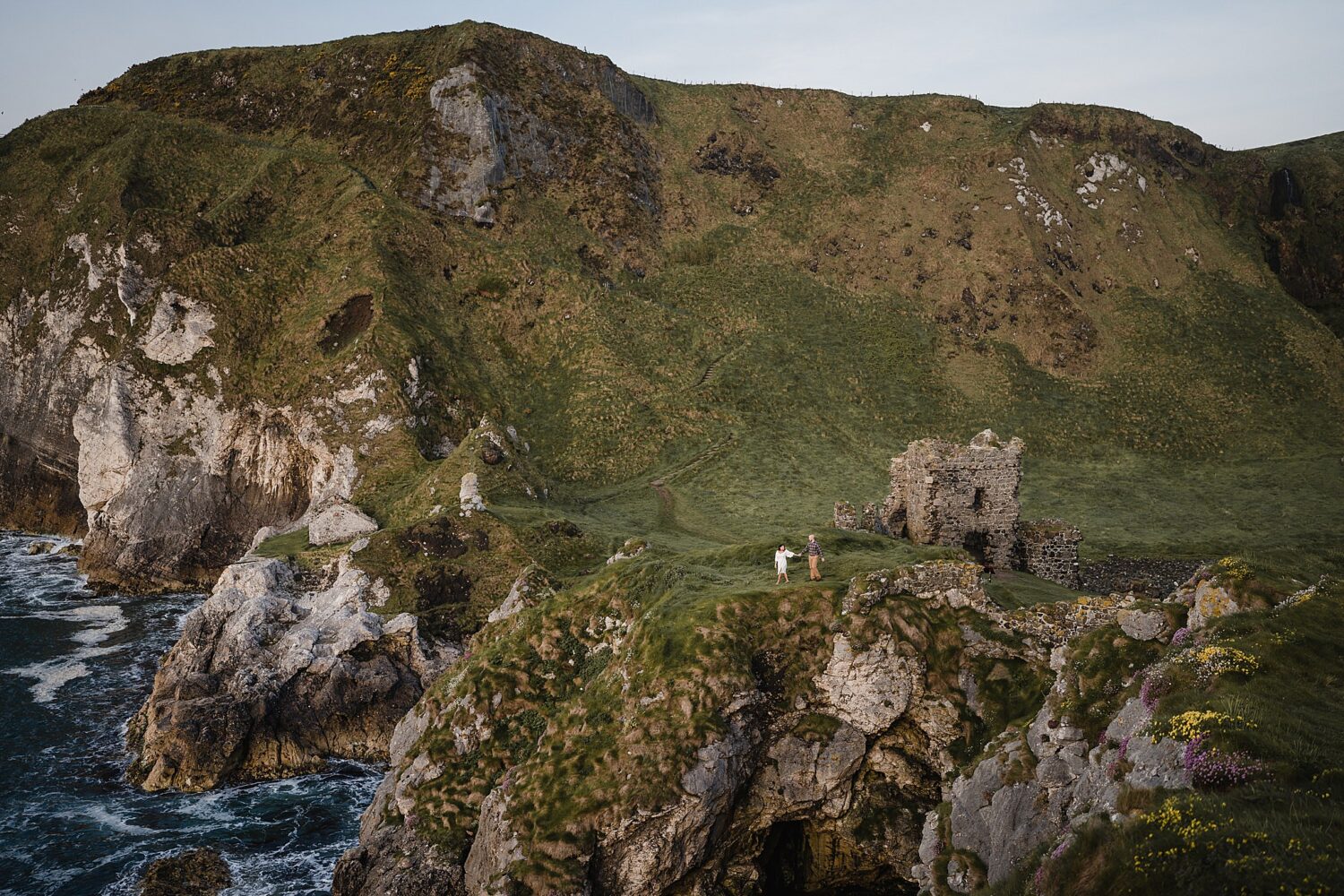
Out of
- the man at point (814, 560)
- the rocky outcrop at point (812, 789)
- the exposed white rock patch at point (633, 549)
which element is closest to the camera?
the rocky outcrop at point (812, 789)

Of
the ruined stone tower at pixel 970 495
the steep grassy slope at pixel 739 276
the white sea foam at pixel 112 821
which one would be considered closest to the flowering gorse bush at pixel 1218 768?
the ruined stone tower at pixel 970 495

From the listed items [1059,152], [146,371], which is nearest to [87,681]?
[146,371]

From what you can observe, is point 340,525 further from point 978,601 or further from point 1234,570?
point 1234,570

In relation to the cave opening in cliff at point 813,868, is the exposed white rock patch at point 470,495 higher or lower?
higher

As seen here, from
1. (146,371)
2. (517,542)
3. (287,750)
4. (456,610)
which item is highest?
(146,371)

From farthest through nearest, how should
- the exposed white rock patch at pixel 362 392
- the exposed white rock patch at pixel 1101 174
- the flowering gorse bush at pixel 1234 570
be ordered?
the exposed white rock patch at pixel 1101 174 < the exposed white rock patch at pixel 362 392 < the flowering gorse bush at pixel 1234 570

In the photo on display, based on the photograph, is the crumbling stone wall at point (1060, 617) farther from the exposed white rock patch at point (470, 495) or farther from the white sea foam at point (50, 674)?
the white sea foam at point (50, 674)

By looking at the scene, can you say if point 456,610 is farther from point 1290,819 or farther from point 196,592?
point 1290,819

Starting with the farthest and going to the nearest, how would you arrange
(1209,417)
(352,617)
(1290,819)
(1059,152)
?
1. (1059,152)
2. (1209,417)
3. (352,617)
4. (1290,819)

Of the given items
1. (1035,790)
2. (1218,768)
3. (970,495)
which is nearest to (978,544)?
(970,495)

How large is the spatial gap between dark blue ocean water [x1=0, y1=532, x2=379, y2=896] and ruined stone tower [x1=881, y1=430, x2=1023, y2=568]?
2849 cm

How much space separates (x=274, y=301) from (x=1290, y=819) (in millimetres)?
82544

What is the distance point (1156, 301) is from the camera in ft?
364

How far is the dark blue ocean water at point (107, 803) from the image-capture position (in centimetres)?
3194
